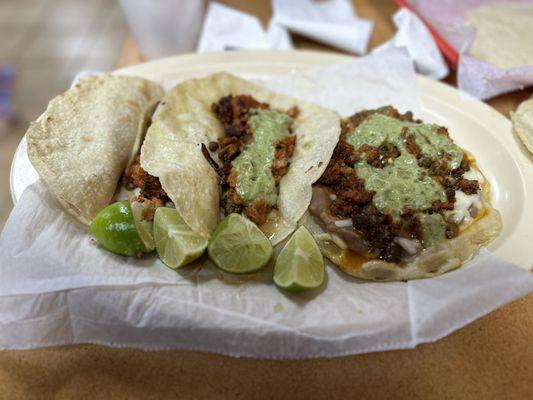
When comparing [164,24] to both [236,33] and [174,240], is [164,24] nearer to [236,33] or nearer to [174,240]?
[236,33]

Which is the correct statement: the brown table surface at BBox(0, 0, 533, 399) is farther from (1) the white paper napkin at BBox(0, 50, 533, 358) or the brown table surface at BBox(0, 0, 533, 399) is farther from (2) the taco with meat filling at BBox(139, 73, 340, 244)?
(2) the taco with meat filling at BBox(139, 73, 340, 244)

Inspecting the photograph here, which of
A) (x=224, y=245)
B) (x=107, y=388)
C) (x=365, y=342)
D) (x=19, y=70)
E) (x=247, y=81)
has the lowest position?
(x=19, y=70)

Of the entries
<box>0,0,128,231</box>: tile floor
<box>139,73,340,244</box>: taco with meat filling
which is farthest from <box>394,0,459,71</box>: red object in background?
<box>0,0,128,231</box>: tile floor

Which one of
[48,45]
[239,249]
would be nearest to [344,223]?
[239,249]

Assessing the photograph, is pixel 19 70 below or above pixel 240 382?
below

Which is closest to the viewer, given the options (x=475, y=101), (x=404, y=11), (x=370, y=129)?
(x=370, y=129)

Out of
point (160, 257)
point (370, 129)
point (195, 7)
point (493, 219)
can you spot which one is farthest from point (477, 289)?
point (195, 7)

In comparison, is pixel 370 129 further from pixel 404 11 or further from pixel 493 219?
Result: pixel 404 11
